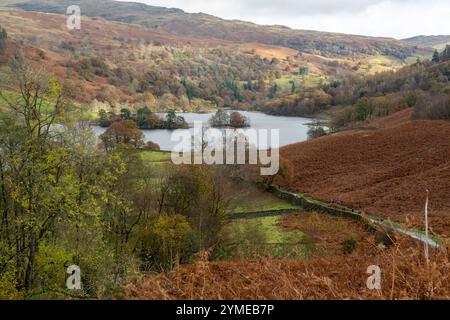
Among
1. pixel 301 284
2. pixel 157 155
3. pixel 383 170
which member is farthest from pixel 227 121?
pixel 301 284

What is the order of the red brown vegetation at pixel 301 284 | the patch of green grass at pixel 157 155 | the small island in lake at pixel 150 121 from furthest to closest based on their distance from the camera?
the small island in lake at pixel 150 121, the patch of green grass at pixel 157 155, the red brown vegetation at pixel 301 284

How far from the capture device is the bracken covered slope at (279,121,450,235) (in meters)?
35.2

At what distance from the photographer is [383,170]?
152 ft

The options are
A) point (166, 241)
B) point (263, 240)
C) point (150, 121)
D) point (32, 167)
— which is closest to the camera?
point (32, 167)

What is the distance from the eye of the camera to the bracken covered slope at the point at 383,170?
35181mm

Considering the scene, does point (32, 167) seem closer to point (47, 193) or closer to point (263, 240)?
point (47, 193)

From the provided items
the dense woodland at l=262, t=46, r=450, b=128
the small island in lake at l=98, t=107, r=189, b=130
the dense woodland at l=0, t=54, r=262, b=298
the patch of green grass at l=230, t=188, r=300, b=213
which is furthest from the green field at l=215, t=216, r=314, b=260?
the small island in lake at l=98, t=107, r=189, b=130

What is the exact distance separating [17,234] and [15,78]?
174 inches

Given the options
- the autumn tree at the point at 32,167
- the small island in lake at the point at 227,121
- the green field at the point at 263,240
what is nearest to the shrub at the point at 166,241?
the green field at the point at 263,240

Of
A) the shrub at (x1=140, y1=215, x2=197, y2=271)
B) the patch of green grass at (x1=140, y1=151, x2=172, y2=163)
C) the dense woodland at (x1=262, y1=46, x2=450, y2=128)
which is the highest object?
the dense woodland at (x1=262, y1=46, x2=450, y2=128)

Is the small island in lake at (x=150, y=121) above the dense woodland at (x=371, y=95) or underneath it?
underneath

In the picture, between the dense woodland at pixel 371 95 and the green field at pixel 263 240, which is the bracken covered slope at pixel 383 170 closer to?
the green field at pixel 263 240

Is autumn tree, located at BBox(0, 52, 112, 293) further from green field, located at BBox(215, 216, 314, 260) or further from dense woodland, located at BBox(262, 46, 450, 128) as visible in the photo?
dense woodland, located at BBox(262, 46, 450, 128)
